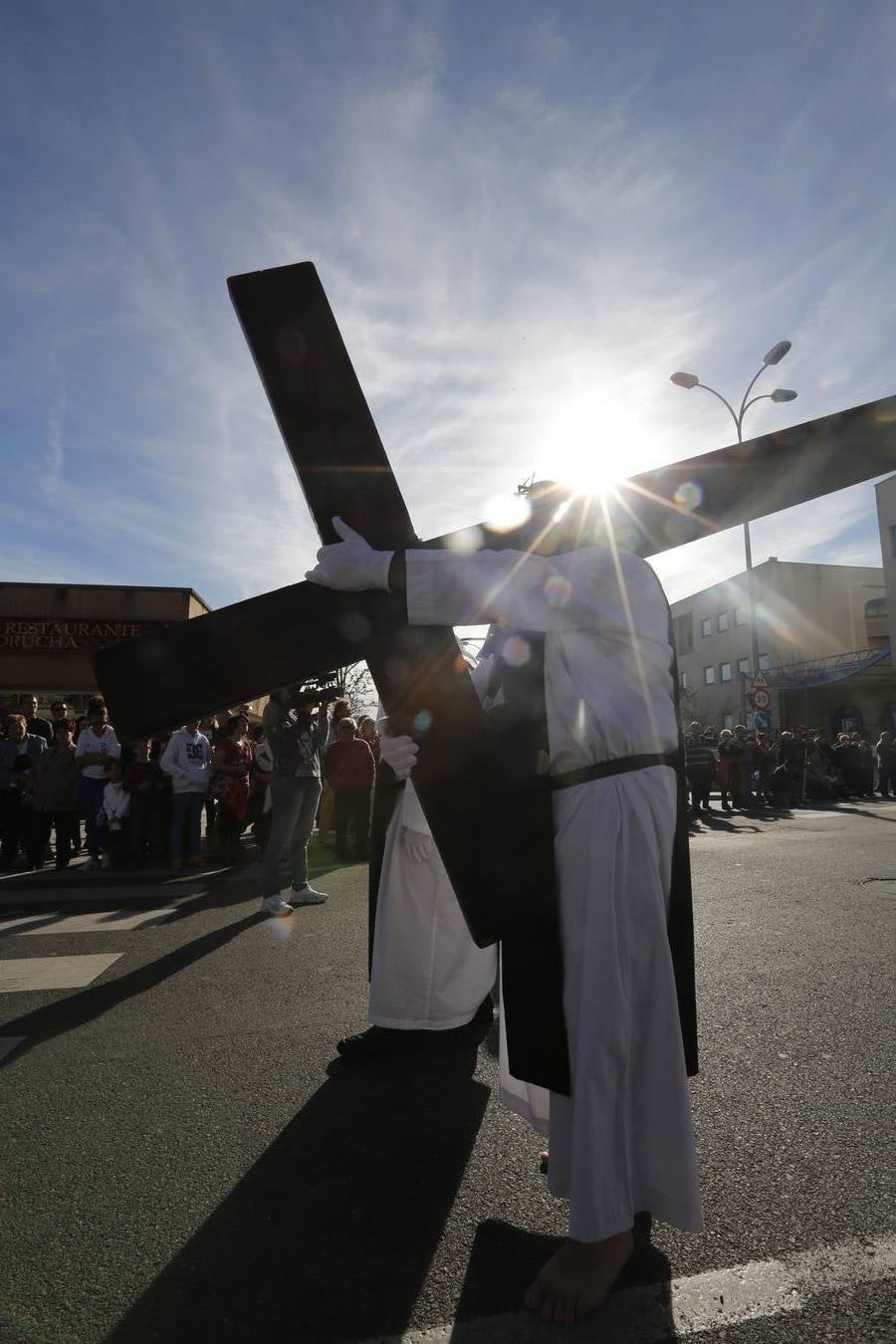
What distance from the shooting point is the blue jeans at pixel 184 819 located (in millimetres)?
9047

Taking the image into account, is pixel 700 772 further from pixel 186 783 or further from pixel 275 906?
pixel 275 906

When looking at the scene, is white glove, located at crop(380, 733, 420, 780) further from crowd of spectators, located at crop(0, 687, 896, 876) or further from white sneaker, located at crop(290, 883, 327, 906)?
crowd of spectators, located at crop(0, 687, 896, 876)

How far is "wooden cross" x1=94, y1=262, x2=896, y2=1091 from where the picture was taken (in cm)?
190

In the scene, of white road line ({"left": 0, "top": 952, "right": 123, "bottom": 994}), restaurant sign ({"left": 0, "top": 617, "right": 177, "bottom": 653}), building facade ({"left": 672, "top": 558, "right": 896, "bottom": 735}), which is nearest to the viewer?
white road line ({"left": 0, "top": 952, "right": 123, "bottom": 994})

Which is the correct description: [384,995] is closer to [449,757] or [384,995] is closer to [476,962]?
[476,962]

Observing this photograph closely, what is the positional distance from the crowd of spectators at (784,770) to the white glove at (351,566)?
1376cm

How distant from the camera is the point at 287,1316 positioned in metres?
1.71

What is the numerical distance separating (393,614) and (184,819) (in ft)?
26.3

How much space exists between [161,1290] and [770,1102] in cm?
199

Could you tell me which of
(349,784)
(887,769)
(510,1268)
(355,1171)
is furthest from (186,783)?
(887,769)

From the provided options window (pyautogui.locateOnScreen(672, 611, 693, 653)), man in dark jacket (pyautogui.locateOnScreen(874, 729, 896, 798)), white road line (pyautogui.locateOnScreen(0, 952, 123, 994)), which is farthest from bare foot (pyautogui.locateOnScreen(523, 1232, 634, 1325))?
window (pyautogui.locateOnScreen(672, 611, 693, 653))

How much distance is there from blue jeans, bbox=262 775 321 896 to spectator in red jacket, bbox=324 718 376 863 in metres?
2.86

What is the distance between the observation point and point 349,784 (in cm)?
959

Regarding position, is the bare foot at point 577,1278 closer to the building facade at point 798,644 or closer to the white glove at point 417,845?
the white glove at point 417,845
